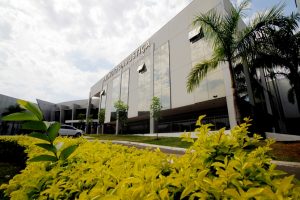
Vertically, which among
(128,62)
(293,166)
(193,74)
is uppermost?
(128,62)

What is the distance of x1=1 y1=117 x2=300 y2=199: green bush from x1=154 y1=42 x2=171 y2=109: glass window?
20530 millimetres

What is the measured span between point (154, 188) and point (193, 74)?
1053cm

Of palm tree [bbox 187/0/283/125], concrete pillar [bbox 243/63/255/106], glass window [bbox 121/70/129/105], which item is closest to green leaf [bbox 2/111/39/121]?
palm tree [bbox 187/0/283/125]

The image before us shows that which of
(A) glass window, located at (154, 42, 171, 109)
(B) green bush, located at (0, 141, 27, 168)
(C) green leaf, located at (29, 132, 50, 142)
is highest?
(A) glass window, located at (154, 42, 171, 109)

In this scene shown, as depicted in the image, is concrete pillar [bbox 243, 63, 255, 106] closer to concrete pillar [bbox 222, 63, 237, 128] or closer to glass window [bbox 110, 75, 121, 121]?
concrete pillar [bbox 222, 63, 237, 128]

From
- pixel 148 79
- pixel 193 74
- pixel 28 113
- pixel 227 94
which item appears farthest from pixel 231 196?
pixel 148 79

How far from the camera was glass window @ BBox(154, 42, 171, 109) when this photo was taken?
2306cm

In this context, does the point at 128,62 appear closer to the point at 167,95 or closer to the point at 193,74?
the point at 167,95

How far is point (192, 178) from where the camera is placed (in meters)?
1.32

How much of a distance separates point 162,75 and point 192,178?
23.2 meters

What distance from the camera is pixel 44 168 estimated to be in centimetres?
246

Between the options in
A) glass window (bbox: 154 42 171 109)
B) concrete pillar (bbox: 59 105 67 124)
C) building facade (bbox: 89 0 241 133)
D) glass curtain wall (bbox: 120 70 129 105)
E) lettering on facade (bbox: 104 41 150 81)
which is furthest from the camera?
concrete pillar (bbox: 59 105 67 124)

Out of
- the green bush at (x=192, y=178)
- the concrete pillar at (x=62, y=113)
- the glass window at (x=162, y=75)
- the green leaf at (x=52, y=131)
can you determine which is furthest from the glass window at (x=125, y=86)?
the green leaf at (x=52, y=131)

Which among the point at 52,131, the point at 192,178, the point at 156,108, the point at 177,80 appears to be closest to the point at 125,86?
the point at 156,108
